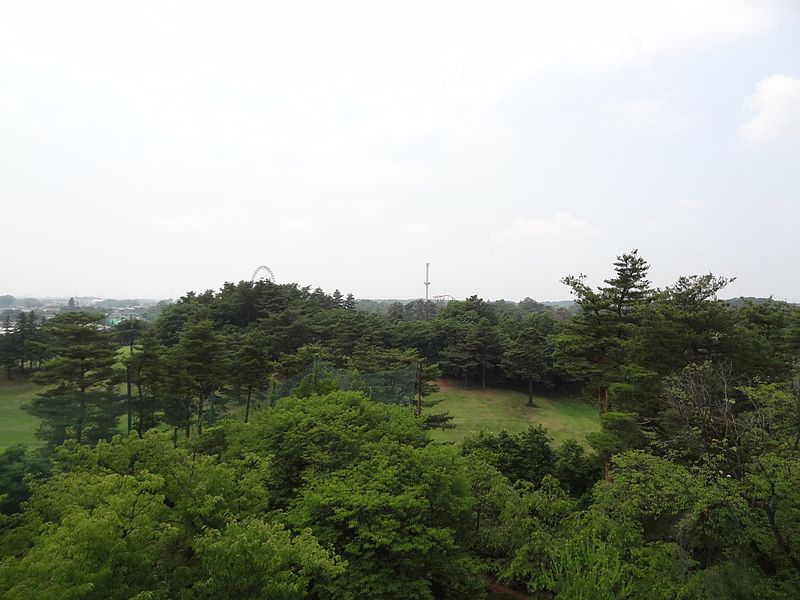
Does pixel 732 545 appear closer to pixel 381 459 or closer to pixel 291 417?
pixel 381 459

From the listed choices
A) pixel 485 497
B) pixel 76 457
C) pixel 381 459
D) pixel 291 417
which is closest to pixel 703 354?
Answer: pixel 485 497

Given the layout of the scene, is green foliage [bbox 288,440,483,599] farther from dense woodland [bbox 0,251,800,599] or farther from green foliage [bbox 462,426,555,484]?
green foliage [bbox 462,426,555,484]

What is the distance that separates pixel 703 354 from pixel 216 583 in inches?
632

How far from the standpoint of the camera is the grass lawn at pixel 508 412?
29.4 m

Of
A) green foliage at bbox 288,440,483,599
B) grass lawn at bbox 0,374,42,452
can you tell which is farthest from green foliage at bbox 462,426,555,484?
grass lawn at bbox 0,374,42,452

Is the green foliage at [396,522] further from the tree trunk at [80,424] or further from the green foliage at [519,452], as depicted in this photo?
the green foliage at [519,452]

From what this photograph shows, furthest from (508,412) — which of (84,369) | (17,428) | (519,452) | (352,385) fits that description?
(17,428)

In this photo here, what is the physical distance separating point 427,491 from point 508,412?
88.5 feet

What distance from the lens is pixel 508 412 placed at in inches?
1353

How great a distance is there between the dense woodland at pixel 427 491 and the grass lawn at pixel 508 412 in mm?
12661

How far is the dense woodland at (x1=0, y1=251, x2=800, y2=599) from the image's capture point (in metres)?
6.20

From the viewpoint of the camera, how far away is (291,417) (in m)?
11.8

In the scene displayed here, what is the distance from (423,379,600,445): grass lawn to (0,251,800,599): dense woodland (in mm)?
12661

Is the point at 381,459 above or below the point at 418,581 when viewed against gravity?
above
